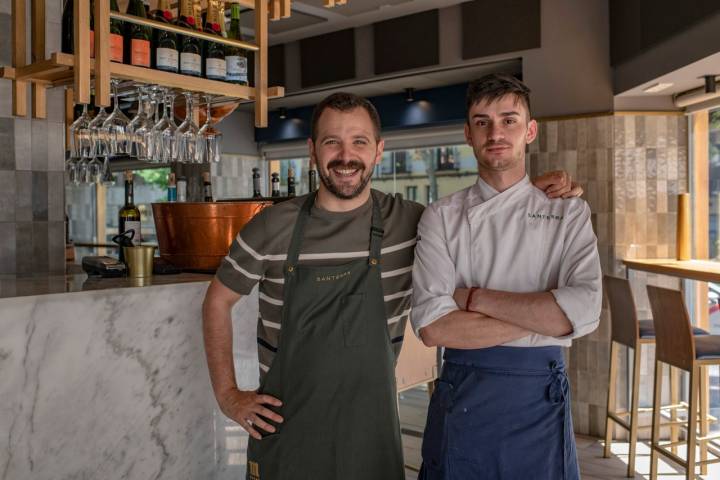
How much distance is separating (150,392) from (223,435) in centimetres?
34

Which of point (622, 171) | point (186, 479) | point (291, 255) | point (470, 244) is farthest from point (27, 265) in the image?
point (622, 171)

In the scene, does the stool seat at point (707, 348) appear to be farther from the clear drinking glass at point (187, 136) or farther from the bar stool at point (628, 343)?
the clear drinking glass at point (187, 136)

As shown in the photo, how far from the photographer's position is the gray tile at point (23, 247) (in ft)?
9.46

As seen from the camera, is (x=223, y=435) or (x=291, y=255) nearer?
(x=291, y=255)

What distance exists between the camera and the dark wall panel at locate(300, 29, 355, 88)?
6.14 meters

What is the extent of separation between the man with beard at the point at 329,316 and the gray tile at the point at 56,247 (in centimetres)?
141

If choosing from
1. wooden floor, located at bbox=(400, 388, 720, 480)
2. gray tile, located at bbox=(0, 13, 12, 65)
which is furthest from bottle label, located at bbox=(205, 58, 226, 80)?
wooden floor, located at bbox=(400, 388, 720, 480)

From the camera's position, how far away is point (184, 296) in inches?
90.1

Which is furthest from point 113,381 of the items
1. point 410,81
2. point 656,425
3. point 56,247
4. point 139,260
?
point 410,81

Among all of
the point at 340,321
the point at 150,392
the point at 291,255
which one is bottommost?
the point at 150,392

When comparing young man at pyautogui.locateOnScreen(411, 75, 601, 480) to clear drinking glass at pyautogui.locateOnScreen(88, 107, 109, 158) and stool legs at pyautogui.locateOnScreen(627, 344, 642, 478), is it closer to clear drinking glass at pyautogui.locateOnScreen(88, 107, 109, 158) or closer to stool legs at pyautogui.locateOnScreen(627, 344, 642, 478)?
clear drinking glass at pyautogui.locateOnScreen(88, 107, 109, 158)

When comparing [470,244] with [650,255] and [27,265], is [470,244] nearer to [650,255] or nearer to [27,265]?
[27,265]

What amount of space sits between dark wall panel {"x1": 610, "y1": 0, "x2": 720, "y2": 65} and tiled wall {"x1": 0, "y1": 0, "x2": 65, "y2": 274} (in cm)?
316

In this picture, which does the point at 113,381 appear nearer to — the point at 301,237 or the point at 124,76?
the point at 301,237
